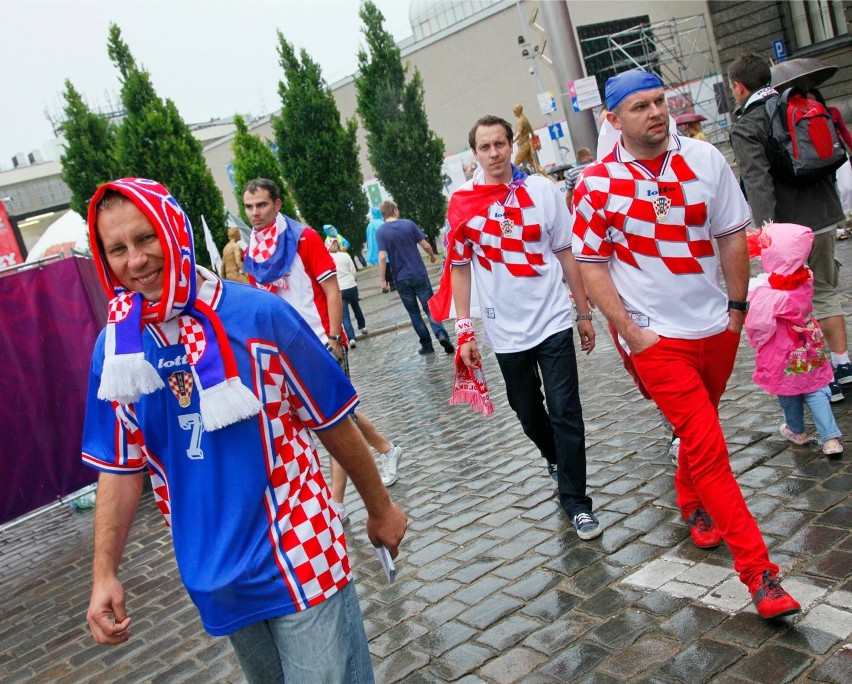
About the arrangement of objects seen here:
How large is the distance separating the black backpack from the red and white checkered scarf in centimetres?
408

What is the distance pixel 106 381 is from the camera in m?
2.25

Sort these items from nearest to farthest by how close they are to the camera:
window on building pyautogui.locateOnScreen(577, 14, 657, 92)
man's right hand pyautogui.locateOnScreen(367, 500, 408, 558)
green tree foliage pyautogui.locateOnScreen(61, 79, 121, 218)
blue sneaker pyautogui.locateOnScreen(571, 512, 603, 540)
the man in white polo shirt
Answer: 1. man's right hand pyautogui.locateOnScreen(367, 500, 408, 558)
2. the man in white polo shirt
3. blue sneaker pyautogui.locateOnScreen(571, 512, 603, 540)
4. green tree foliage pyautogui.locateOnScreen(61, 79, 121, 218)
5. window on building pyautogui.locateOnScreen(577, 14, 657, 92)

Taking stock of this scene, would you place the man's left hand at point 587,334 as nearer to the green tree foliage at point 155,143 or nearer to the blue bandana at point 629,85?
the blue bandana at point 629,85

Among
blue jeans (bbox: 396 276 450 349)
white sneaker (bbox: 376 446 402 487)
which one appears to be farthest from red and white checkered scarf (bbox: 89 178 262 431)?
blue jeans (bbox: 396 276 450 349)

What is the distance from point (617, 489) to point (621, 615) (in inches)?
59.4

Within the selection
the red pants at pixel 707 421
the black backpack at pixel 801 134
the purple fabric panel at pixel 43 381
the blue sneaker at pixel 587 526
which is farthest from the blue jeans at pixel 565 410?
the purple fabric panel at pixel 43 381

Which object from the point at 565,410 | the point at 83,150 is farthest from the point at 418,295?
the point at 83,150

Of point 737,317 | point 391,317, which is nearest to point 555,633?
point 737,317

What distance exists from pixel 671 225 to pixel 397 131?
26.7m

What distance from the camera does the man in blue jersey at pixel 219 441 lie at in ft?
7.46

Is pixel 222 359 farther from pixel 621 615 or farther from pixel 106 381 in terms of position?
pixel 621 615

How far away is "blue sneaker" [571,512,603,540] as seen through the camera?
4.54 meters

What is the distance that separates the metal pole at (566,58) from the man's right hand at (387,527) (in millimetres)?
13574

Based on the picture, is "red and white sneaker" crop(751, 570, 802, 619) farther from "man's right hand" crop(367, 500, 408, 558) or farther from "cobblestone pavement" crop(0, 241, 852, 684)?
"man's right hand" crop(367, 500, 408, 558)
